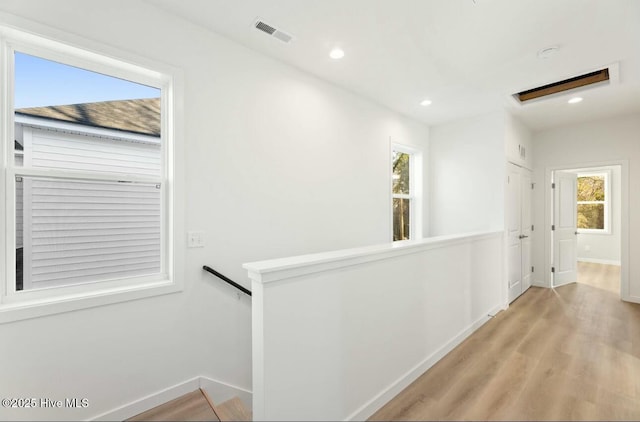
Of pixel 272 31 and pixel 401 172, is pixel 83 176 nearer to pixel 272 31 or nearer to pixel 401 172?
pixel 272 31

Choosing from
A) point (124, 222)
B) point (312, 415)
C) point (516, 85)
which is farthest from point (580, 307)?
point (124, 222)

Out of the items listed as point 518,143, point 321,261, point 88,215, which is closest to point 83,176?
point 88,215

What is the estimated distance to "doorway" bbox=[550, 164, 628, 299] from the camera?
16.9 feet

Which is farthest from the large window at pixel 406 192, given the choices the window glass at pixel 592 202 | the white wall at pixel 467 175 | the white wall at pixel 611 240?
the window glass at pixel 592 202

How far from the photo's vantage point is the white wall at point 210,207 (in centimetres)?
174

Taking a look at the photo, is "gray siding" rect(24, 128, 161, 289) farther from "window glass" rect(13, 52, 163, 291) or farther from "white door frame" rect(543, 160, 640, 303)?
"white door frame" rect(543, 160, 640, 303)

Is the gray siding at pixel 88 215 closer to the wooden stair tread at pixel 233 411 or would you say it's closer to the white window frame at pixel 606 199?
the wooden stair tread at pixel 233 411

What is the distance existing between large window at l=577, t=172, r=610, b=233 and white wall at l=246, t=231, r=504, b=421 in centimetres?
682

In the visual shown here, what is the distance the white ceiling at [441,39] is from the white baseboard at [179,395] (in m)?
2.71

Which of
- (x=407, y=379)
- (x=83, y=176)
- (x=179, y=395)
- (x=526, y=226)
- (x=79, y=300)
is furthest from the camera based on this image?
(x=526, y=226)

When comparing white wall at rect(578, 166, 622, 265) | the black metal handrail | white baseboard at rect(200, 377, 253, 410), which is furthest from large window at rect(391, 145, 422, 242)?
white wall at rect(578, 166, 622, 265)

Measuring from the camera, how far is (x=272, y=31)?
92.0 inches

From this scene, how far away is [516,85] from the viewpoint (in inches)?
129

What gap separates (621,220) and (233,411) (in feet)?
18.8
